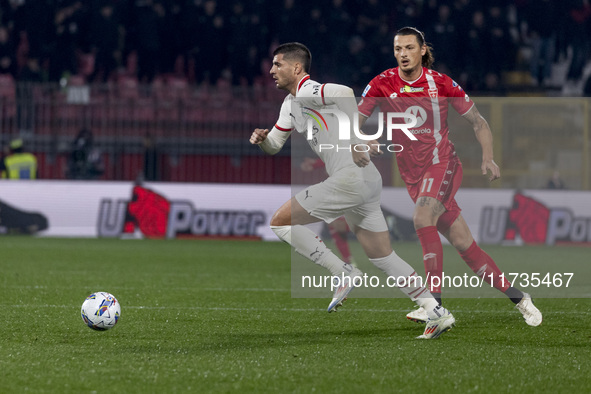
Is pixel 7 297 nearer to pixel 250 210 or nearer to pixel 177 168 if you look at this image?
pixel 250 210

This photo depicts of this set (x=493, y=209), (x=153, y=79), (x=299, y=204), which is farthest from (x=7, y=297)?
(x=153, y=79)

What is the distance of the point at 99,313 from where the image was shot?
5328 mm

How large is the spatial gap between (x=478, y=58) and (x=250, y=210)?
6265 millimetres

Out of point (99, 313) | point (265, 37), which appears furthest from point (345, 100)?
point (265, 37)

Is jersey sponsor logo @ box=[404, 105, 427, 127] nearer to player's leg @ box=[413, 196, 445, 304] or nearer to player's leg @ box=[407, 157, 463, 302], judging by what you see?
player's leg @ box=[407, 157, 463, 302]

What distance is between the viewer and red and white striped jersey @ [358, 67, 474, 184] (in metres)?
5.90

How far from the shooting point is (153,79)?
61.6 feet

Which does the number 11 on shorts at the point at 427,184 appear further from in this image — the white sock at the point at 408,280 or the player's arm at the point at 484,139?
the white sock at the point at 408,280

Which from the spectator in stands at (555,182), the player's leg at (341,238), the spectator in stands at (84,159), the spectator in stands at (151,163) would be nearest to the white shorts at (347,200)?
the player's leg at (341,238)

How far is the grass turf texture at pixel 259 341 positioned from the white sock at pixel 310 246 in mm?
439

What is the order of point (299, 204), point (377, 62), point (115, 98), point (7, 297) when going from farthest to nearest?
1. point (377, 62)
2. point (115, 98)
3. point (7, 297)
4. point (299, 204)

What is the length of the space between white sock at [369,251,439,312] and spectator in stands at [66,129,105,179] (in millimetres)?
11345

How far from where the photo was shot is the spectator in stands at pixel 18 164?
15.9 m

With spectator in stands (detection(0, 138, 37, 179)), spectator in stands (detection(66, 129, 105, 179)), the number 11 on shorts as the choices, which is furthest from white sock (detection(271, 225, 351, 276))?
spectator in stands (detection(0, 138, 37, 179))
